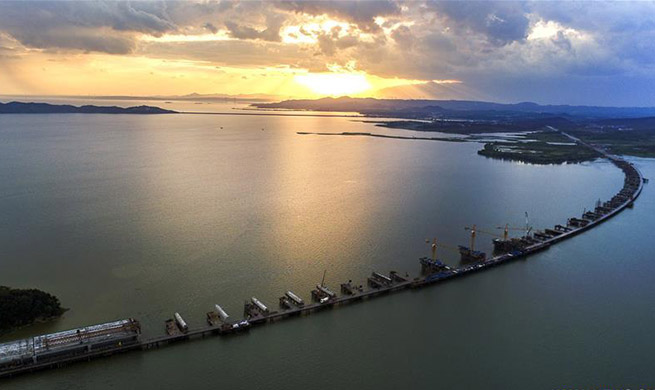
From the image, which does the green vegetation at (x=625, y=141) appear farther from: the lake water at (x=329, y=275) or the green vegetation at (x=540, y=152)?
the lake water at (x=329, y=275)

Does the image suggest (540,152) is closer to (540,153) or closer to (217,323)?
(540,153)

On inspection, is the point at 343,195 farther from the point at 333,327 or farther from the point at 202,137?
the point at 202,137

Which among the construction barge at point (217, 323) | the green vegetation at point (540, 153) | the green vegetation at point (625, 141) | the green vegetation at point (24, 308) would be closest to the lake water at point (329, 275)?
the construction barge at point (217, 323)

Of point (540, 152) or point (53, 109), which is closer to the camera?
point (540, 152)

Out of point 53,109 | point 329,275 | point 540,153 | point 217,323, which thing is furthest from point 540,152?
point 53,109

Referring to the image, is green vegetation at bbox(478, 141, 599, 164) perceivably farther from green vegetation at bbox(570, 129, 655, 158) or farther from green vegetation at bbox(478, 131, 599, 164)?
green vegetation at bbox(570, 129, 655, 158)

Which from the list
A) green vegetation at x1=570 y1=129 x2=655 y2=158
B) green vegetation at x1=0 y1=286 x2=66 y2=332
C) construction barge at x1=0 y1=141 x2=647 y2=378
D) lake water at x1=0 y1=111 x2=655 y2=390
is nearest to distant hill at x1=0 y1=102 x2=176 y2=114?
lake water at x1=0 y1=111 x2=655 y2=390

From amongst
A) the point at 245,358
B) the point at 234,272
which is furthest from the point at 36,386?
the point at 234,272
